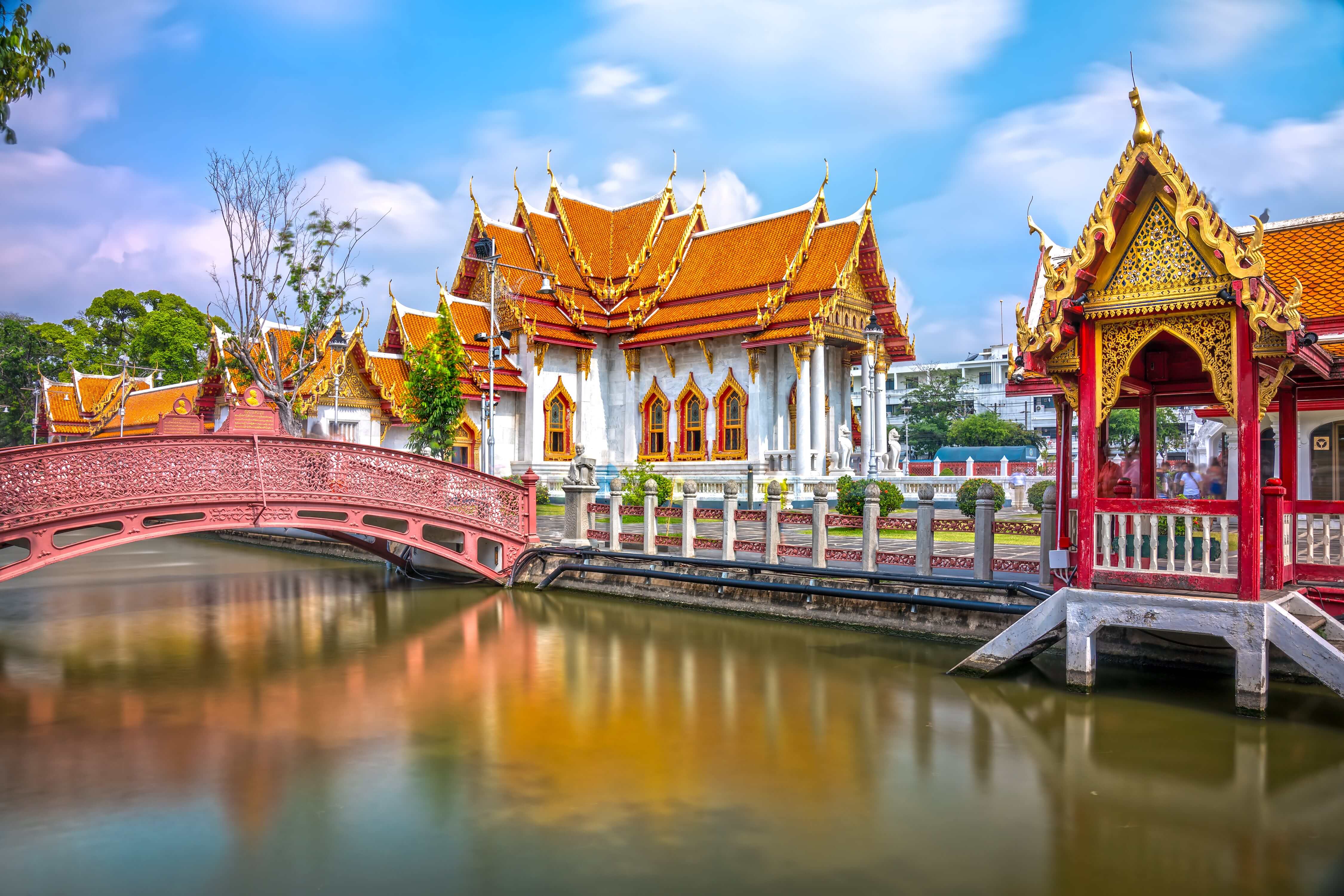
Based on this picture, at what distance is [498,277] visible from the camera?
28.0 metres

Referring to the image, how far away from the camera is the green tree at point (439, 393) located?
23453 millimetres

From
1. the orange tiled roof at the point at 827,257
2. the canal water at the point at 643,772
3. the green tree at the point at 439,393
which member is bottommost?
the canal water at the point at 643,772

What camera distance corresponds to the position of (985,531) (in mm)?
10875

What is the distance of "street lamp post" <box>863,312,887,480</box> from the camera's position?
24.1 m

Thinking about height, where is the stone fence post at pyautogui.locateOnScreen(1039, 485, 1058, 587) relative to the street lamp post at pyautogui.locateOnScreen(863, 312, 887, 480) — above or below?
below

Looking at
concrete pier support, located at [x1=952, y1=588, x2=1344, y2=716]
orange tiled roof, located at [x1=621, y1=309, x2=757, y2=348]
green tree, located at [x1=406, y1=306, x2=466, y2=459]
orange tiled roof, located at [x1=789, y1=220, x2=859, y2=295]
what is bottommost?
concrete pier support, located at [x1=952, y1=588, x2=1344, y2=716]

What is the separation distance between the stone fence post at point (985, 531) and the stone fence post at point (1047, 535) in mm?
544

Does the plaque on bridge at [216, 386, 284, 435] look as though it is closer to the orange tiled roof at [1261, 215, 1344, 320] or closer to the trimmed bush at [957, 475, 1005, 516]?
the trimmed bush at [957, 475, 1005, 516]

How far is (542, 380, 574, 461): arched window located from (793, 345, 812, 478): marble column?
7114 millimetres

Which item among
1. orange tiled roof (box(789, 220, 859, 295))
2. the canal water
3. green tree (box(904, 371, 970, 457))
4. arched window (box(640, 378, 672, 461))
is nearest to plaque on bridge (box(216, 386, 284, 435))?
the canal water

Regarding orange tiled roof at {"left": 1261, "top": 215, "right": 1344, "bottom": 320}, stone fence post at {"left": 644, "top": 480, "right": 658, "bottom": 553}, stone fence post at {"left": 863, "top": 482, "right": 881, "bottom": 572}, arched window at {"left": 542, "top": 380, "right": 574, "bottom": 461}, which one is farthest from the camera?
arched window at {"left": 542, "top": 380, "right": 574, "bottom": 461}

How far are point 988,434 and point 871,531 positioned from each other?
1881 inches

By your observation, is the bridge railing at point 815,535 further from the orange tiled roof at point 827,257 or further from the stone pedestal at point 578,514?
the orange tiled roof at point 827,257

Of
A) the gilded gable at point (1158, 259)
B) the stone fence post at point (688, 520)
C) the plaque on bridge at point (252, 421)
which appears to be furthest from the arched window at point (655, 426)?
the gilded gable at point (1158, 259)
